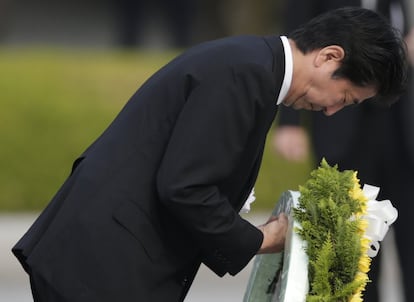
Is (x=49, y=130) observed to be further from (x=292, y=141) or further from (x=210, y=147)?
(x=210, y=147)

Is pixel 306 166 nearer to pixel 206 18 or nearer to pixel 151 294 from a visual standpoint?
pixel 151 294

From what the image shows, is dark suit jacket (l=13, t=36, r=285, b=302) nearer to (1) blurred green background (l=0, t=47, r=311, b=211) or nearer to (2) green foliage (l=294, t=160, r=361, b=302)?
(2) green foliage (l=294, t=160, r=361, b=302)

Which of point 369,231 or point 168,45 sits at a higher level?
point 369,231

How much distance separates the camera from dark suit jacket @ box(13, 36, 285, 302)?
2736 mm

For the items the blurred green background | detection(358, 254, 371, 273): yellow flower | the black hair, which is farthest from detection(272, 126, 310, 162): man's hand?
the blurred green background

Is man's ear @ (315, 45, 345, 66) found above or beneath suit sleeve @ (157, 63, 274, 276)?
above

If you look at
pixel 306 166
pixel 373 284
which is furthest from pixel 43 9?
pixel 373 284

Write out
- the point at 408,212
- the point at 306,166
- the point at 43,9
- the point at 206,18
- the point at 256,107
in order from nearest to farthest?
1. the point at 256,107
2. the point at 408,212
3. the point at 306,166
4. the point at 206,18
5. the point at 43,9

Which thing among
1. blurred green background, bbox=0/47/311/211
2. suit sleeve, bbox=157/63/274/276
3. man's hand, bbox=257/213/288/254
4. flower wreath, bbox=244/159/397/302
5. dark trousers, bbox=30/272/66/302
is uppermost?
suit sleeve, bbox=157/63/274/276

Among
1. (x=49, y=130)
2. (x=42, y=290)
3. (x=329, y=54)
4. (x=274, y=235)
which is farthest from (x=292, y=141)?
(x=49, y=130)

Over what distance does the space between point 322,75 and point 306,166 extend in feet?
17.2

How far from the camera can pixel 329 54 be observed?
2867 millimetres

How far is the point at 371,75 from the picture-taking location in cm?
286

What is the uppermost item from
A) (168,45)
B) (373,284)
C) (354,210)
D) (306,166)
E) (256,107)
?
(256,107)
